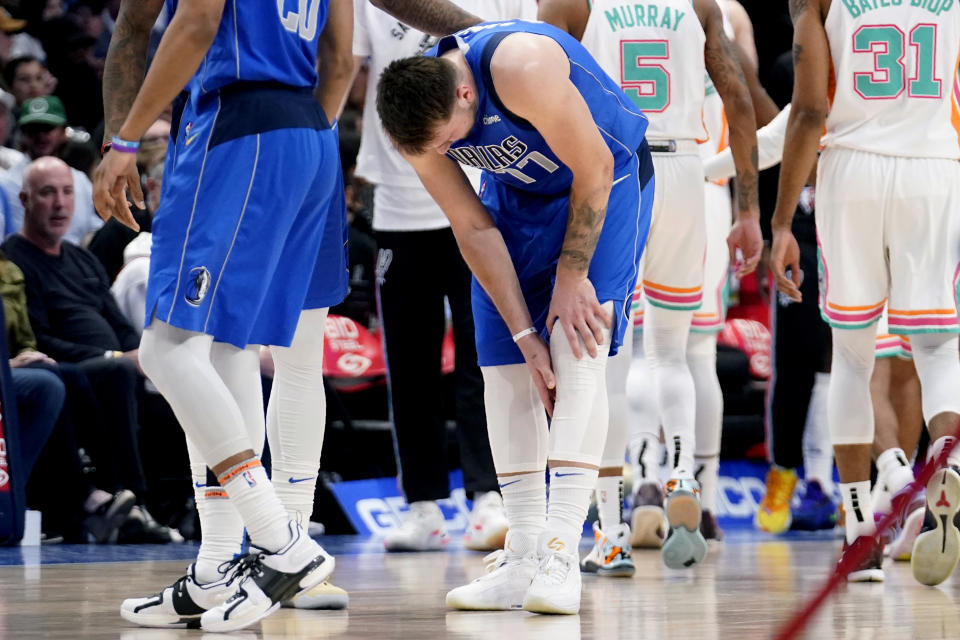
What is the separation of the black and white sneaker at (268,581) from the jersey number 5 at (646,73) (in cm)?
258

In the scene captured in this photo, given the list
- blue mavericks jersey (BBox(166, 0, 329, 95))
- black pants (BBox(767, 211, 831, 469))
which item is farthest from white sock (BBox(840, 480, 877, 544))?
black pants (BBox(767, 211, 831, 469))

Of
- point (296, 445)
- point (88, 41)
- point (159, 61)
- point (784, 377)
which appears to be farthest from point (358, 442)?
point (88, 41)

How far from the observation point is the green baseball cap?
8.73m

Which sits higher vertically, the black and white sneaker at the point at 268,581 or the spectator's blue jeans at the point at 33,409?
the black and white sneaker at the point at 268,581

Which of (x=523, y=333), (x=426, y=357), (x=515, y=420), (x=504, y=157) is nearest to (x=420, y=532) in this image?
(x=426, y=357)

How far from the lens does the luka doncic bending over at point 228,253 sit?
3.33 meters

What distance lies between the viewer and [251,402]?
364 centimetres

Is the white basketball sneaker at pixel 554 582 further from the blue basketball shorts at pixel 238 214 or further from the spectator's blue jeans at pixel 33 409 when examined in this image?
the spectator's blue jeans at pixel 33 409

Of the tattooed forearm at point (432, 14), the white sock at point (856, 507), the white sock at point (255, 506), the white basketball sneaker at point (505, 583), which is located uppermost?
the tattooed forearm at point (432, 14)

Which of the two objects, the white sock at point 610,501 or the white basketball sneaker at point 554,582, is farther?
the white sock at point 610,501

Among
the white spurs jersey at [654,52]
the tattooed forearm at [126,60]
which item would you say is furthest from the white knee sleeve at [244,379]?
the white spurs jersey at [654,52]

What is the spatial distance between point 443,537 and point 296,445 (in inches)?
94.2

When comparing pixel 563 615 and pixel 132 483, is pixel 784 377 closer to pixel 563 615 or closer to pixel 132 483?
pixel 132 483

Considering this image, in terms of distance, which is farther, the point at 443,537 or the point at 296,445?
the point at 443,537
